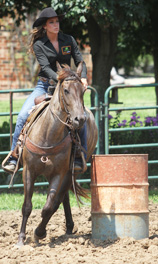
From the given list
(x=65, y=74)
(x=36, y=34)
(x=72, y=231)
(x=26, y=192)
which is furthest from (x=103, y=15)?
(x=26, y=192)

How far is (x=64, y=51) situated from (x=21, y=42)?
56.5 ft

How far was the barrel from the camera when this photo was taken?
564 cm

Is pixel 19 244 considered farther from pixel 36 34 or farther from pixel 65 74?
pixel 36 34

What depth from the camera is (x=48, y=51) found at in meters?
5.80

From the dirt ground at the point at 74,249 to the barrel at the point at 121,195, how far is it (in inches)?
5.9

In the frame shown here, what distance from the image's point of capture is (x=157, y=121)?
9.74 m

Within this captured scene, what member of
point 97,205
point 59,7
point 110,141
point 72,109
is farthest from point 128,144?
point 72,109

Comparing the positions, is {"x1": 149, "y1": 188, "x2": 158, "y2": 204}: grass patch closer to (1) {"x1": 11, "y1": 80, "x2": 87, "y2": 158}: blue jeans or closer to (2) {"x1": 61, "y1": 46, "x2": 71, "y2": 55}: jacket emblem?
(1) {"x1": 11, "y1": 80, "x2": 87, "y2": 158}: blue jeans

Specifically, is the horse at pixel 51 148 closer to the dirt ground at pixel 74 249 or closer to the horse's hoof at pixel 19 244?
the horse's hoof at pixel 19 244

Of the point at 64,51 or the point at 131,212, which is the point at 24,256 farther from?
the point at 64,51

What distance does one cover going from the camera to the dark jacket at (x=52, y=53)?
5690mm

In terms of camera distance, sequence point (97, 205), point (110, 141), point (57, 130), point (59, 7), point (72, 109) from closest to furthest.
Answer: point (72, 109) < point (57, 130) < point (97, 205) < point (59, 7) < point (110, 141)

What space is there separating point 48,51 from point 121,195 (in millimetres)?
1864

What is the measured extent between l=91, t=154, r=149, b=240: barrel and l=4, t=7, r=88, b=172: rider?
34 centimetres
